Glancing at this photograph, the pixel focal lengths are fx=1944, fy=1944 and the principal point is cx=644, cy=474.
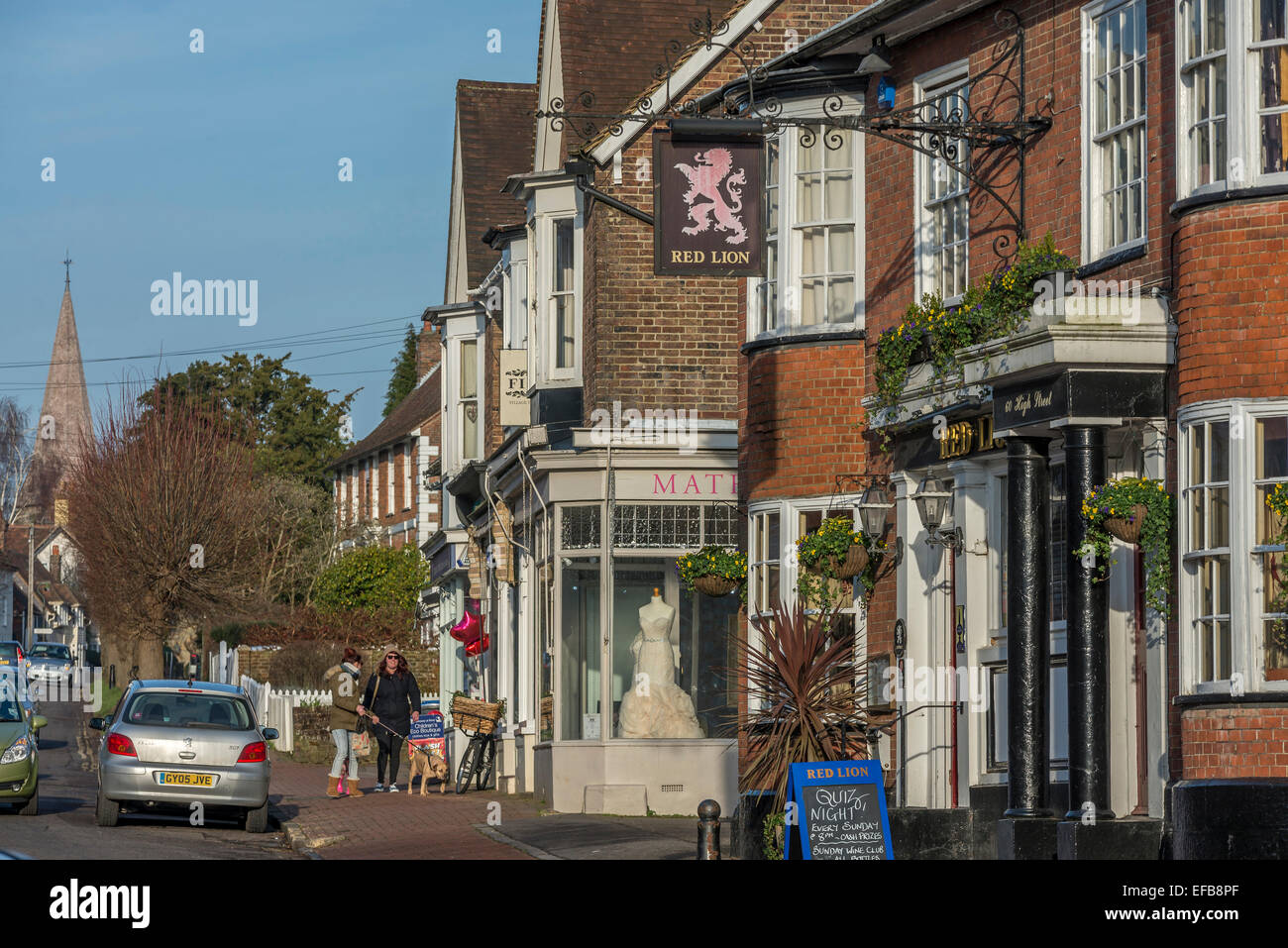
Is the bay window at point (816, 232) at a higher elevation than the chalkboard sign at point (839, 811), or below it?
higher

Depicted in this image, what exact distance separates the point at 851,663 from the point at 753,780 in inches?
64.2

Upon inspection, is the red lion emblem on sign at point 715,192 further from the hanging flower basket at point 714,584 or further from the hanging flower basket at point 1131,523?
the hanging flower basket at point 1131,523

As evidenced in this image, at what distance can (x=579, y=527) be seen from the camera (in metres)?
→ 24.0

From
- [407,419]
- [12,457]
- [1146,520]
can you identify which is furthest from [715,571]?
Result: [12,457]

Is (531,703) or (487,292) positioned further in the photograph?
(487,292)

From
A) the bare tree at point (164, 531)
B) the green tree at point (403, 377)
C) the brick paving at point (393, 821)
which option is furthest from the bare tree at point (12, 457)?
the brick paving at point (393, 821)

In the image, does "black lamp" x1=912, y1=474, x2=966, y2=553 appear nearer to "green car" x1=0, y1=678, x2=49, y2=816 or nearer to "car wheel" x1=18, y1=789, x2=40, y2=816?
"green car" x1=0, y1=678, x2=49, y2=816

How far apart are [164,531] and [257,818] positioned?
3397 cm

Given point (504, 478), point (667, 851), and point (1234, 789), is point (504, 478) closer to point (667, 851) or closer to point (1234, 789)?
point (667, 851)

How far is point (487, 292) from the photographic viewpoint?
32.2 metres

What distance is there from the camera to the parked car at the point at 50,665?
59.6 m

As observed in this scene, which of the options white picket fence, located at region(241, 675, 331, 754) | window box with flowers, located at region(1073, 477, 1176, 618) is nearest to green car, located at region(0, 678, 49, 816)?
window box with flowers, located at region(1073, 477, 1176, 618)

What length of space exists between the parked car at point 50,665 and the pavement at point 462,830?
108ft
